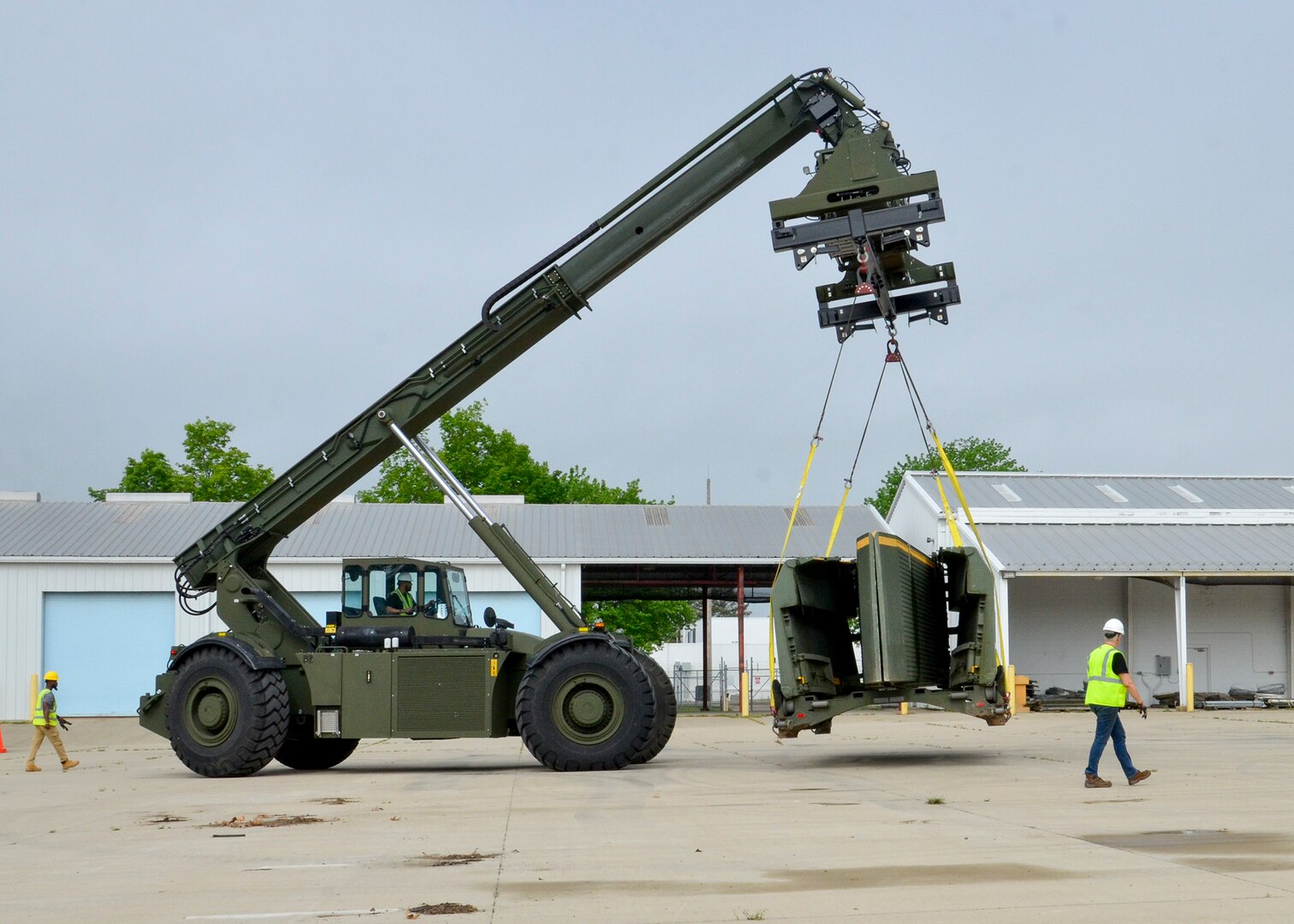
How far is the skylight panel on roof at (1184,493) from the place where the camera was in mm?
37250

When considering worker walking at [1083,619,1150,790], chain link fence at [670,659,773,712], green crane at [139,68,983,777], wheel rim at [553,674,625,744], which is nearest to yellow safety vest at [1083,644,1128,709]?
worker walking at [1083,619,1150,790]

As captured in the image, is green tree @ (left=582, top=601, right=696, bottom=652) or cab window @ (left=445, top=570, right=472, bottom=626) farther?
green tree @ (left=582, top=601, right=696, bottom=652)

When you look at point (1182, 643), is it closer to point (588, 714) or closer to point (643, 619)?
point (588, 714)

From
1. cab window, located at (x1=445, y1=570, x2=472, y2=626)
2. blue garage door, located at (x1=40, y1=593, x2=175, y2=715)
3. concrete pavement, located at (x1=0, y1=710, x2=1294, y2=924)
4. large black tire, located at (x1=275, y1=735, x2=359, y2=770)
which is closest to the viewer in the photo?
concrete pavement, located at (x1=0, y1=710, x2=1294, y2=924)

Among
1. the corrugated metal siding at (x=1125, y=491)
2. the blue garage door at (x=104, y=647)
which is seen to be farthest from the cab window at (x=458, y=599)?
the corrugated metal siding at (x=1125, y=491)

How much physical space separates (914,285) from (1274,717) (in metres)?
18.4

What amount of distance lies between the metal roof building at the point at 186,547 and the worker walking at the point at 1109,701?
20325 mm

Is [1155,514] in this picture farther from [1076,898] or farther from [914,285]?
[1076,898]

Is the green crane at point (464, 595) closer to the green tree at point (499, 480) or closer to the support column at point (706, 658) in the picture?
the support column at point (706, 658)

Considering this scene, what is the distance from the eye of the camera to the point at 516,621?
110 feet

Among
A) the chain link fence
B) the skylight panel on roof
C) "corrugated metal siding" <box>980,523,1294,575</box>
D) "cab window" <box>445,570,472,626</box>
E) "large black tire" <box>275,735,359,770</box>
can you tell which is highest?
the skylight panel on roof

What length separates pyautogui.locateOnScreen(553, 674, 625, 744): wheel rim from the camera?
15.8 m

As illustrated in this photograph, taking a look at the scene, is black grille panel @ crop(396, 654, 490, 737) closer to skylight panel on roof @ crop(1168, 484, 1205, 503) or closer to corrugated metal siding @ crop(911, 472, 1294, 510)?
corrugated metal siding @ crop(911, 472, 1294, 510)

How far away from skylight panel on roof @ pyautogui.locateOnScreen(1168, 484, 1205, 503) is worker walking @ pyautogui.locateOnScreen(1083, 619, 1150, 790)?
26002 millimetres
